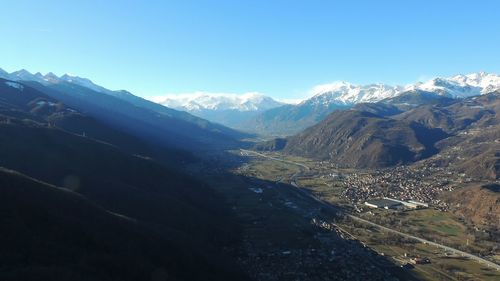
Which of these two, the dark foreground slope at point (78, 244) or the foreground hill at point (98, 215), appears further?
the foreground hill at point (98, 215)

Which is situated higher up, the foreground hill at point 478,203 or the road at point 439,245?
the foreground hill at point 478,203

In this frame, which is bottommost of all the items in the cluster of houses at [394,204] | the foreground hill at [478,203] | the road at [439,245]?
the road at [439,245]

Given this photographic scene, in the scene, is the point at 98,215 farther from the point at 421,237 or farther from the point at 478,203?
the point at 478,203

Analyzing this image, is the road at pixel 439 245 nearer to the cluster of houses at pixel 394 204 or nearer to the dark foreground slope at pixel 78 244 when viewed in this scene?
the cluster of houses at pixel 394 204

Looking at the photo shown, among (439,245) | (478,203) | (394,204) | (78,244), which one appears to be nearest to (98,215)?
(78,244)

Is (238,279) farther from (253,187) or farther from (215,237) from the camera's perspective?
(253,187)

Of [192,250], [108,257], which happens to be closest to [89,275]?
[108,257]

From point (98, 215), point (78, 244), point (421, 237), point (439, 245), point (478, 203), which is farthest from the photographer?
point (478, 203)

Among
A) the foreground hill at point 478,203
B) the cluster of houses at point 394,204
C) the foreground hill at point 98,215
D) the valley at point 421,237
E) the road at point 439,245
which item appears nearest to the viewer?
the foreground hill at point 98,215

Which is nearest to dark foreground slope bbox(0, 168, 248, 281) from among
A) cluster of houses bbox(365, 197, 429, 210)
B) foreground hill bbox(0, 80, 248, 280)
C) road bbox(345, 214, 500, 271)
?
foreground hill bbox(0, 80, 248, 280)

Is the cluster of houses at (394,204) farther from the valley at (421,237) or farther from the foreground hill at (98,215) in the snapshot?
the foreground hill at (98,215)

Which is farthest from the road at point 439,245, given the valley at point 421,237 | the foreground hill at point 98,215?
Result: the foreground hill at point 98,215

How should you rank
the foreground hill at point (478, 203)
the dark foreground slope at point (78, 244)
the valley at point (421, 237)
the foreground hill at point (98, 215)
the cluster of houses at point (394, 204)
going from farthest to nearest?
the cluster of houses at point (394, 204), the foreground hill at point (478, 203), the valley at point (421, 237), the foreground hill at point (98, 215), the dark foreground slope at point (78, 244)
